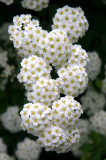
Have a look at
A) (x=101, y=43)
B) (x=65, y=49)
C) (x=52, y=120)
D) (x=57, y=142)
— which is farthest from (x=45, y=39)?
(x=101, y=43)

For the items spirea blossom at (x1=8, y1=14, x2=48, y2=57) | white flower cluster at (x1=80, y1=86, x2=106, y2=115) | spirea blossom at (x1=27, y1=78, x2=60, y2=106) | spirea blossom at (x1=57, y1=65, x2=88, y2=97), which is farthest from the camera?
white flower cluster at (x1=80, y1=86, x2=106, y2=115)

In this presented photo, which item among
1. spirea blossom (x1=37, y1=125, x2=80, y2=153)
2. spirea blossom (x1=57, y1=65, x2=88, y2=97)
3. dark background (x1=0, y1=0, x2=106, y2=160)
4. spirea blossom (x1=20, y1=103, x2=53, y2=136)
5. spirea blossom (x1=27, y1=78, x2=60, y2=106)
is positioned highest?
dark background (x1=0, y1=0, x2=106, y2=160)

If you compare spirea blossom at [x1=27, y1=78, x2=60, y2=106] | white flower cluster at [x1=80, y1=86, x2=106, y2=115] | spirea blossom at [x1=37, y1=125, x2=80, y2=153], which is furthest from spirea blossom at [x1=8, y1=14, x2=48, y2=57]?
white flower cluster at [x1=80, y1=86, x2=106, y2=115]

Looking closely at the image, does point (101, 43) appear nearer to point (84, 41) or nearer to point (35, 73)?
point (84, 41)

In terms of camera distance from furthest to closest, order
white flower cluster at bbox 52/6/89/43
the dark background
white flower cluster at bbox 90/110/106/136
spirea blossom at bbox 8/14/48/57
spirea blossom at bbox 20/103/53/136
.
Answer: white flower cluster at bbox 90/110/106/136, the dark background, white flower cluster at bbox 52/6/89/43, spirea blossom at bbox 8/14/48/57, spirea blossom at bbox 20/103/53/136

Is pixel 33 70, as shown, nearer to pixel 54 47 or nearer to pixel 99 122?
pixel 54 47

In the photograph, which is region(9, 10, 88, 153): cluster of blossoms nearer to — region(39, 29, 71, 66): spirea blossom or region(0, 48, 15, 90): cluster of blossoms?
region(39, 29, 71, 66): spirea blossom

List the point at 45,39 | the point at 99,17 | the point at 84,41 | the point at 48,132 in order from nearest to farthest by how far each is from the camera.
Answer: the point at 48,132, the point at 45,39, the point at 84,41, the point at 99,17

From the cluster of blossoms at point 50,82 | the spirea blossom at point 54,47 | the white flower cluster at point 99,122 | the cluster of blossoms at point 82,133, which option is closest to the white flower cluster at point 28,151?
the cluster of blossoms at point 82,133

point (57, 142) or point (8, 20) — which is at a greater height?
point (8, 20)
